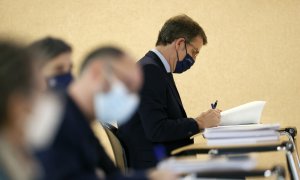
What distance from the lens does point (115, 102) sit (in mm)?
1026

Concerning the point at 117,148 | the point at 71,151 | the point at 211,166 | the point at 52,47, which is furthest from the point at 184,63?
the point at 71,151

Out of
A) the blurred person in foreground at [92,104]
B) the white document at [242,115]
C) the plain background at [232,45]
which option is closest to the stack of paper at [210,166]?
the blurred person in foreground at [92,104]

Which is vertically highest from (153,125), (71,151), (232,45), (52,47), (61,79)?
(52,47)

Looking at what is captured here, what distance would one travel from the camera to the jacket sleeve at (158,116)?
6.26 ft

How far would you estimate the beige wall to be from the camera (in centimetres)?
332

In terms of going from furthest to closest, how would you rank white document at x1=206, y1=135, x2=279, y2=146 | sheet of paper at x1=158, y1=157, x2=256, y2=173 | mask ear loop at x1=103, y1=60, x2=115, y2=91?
white document at x1=206, y1=135, x2=279, y2=146 → sheet of paper at x1=158, y1=157, x2=256, y2=173 → mask ear loop at x1=103, y1=60, x2=115, y2=91

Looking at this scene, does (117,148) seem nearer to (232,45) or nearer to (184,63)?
(184,63)

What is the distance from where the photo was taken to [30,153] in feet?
2.58

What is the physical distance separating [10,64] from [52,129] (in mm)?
179

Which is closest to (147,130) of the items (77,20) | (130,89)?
(130,89)

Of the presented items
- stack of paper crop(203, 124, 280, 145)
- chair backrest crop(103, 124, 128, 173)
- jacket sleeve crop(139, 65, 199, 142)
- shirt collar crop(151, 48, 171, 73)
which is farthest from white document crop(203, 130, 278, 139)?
shirt collar crop(151, 48, 171, 73)

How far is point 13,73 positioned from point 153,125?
1.21 m

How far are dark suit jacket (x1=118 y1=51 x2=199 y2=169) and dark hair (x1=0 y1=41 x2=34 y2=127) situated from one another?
119cm

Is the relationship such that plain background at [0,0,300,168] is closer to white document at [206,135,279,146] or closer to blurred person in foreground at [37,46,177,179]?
white document at [206,135,279,146]
